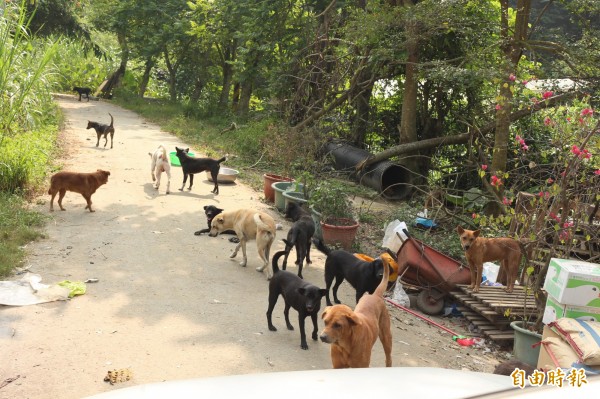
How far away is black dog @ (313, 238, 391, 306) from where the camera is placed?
257 inches

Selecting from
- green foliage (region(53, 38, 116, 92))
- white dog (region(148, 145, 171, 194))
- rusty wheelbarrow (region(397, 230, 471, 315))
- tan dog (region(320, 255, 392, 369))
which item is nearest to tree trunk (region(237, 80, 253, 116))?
green foliage (region(53, 38, 116, 92))

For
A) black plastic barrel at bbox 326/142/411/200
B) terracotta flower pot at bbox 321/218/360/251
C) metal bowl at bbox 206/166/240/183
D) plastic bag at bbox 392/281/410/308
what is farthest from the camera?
black plastic barrel at bbox 326/142/411/200

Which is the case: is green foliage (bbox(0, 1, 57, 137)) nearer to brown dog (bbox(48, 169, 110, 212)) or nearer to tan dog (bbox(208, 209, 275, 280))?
brown dog (bbox(48, 169, 110, 212))

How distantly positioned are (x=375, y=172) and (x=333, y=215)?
180 inches

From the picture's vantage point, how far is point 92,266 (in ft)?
22.9

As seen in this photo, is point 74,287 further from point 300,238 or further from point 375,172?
point 375,172

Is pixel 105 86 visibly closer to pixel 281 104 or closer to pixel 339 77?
pixel 281 104

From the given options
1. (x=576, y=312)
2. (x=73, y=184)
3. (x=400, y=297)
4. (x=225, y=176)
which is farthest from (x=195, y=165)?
(x=576, y=312)

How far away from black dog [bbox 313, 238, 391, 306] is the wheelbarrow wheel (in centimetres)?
135

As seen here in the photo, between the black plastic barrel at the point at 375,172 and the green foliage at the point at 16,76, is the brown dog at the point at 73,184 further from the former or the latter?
the black plastic barrel at the point at 375,172

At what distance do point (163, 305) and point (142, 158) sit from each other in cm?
824

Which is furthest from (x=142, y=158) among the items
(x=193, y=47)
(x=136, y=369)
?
(x=193, y=47)

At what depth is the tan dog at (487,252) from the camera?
784cm

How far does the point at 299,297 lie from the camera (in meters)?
5.64
